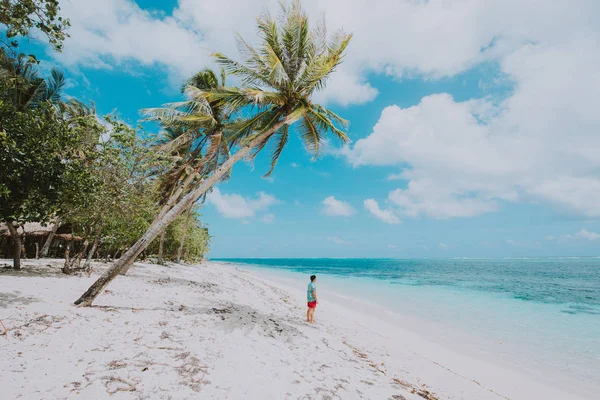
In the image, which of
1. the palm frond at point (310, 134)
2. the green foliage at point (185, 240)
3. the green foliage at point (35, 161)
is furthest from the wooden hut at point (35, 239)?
the palm frond at point (310, 134)

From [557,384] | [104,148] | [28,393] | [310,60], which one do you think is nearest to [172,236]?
[104,148]

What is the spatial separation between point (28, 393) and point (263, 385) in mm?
2472

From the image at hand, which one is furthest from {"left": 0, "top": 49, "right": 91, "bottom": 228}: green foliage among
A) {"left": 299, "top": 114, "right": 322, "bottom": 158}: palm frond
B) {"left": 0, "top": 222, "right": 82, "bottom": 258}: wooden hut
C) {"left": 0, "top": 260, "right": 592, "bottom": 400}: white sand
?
{"left": 0, "top": 222, "right": 82, "bottom": 258}: wooden hut

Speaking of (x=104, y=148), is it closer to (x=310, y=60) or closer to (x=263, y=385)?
(x=310, y=60)

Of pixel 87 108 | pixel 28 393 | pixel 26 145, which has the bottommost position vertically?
pixel 28 393

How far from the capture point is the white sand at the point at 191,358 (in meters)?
3.20

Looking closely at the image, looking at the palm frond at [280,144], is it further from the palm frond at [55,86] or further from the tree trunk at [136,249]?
the palm frond at [55,86]

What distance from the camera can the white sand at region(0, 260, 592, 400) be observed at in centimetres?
320

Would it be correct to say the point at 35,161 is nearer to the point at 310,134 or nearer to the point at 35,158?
the point at 35,158

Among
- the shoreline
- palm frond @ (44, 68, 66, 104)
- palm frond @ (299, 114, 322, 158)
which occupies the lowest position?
the shoreline

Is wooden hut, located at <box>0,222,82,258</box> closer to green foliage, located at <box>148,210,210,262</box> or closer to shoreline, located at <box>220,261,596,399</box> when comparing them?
green foliage, located at <box>148,210,210,262</box>

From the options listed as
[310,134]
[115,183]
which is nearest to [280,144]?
[310,134]

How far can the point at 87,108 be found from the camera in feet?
58.3

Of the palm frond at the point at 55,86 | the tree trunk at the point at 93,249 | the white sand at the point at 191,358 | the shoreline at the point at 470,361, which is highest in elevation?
the palm frond at the point at 55,86
